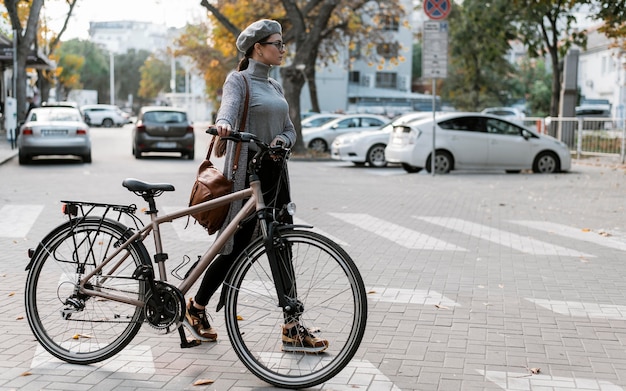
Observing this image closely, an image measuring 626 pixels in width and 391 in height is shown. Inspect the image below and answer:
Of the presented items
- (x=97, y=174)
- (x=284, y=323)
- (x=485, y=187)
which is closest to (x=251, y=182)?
(x=284, y=323)

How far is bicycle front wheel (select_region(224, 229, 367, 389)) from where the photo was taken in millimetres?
4773

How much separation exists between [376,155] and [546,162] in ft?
13.9

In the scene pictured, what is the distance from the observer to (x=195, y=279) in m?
5.19

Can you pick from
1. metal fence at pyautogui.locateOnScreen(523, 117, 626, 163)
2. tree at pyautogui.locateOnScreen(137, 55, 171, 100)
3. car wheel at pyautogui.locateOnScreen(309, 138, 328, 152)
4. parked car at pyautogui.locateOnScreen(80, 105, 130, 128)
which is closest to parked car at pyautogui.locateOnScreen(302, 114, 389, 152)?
car wheel at pyautogui.locateOnScreen(309, 138, 328, 152)

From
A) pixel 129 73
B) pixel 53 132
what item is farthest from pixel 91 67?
pixel 53 132

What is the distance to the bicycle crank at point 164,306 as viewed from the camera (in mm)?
5090

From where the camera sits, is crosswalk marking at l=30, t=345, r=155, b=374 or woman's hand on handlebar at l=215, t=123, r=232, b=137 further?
crosswalk marking at l=30, t=345, r=155, b=374

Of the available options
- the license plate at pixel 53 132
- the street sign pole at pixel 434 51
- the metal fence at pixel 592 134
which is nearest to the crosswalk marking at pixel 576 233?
the street sign pole at pixel 434 51

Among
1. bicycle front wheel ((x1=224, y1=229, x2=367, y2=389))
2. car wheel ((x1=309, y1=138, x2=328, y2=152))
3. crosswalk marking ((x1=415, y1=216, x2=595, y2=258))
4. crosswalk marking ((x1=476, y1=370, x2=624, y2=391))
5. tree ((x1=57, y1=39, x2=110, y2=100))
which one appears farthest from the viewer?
tree ((x1=57, y1=39, x2=110, y2=100))

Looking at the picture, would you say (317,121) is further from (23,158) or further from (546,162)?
(23,158)

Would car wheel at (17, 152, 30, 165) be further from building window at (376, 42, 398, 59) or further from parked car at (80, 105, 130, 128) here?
parked car at (80, 105, 130, 128)

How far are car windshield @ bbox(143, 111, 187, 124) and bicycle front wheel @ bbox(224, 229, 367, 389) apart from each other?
21801 mm

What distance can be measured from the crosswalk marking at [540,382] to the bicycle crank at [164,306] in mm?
1649

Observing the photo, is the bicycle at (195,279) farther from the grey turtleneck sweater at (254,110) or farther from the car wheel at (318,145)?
the car wheel at (318,145)
